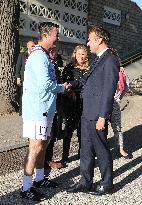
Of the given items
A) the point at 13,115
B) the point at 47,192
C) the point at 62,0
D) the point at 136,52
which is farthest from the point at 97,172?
the point at 136,52

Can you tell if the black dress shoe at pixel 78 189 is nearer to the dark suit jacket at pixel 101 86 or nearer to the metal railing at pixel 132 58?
the dark suit jacket at pixel 101 86

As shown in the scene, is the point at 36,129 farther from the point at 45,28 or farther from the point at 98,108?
the point at 45,28

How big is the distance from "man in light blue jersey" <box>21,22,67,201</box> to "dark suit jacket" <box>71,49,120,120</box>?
1.16 ft

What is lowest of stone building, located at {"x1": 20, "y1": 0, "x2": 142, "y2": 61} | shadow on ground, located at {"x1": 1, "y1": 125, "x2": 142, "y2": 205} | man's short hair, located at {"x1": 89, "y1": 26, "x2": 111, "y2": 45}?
shadow on ground, located at {"x1": 1, "y1": 125, "x2": 142, "y2": 205}

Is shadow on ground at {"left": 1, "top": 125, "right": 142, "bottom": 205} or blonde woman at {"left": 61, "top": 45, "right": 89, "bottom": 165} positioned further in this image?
blonde woman at {"left": 61, "top": 45, "right": 89, "bottom": 165}

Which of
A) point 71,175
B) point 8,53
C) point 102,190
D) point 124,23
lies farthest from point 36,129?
point 124,23

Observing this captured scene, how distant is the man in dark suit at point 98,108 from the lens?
4852 millimetres

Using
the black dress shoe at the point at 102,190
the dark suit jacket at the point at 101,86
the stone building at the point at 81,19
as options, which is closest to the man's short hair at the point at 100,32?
the dark suit jacket at the point at 101,86

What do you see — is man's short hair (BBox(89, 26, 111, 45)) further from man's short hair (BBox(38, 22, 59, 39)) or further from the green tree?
the green tree

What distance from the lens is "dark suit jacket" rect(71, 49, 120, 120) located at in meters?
4.84

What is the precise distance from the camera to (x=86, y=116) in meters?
5.12

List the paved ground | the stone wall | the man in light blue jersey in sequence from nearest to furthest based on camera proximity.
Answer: the man in light blue jersey
the paved ground
the stone wall

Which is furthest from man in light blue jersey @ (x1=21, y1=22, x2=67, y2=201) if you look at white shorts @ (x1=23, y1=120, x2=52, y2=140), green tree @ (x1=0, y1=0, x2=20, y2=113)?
green tree @ (x1=0, y1=0, x2=20, y2=113)

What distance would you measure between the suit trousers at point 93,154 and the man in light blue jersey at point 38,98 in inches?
21.6
